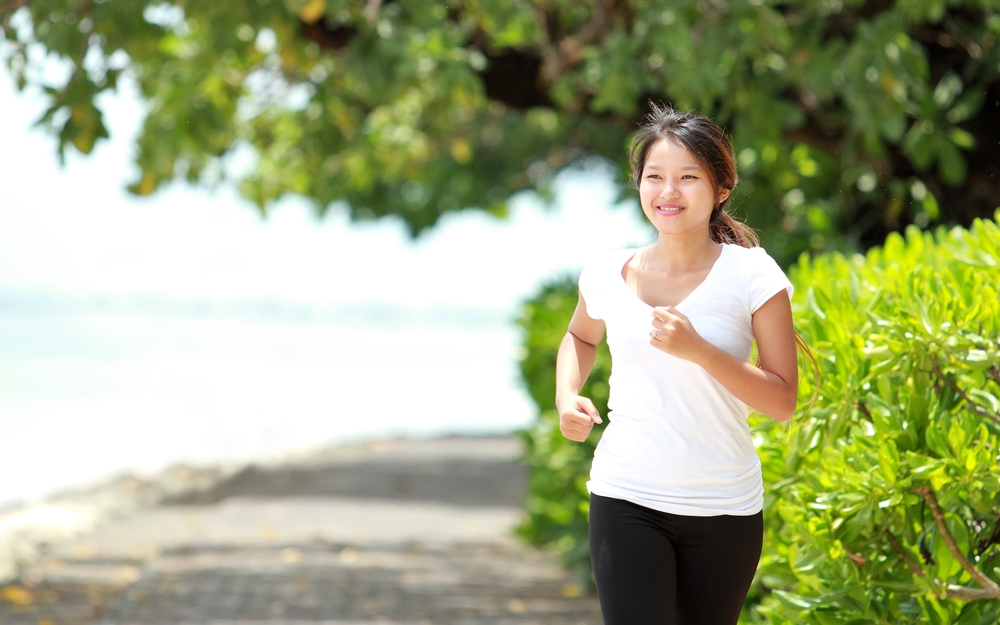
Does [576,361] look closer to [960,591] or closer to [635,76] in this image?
[960,591]

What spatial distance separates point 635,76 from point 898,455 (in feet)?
11.0

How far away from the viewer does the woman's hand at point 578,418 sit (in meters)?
2.59

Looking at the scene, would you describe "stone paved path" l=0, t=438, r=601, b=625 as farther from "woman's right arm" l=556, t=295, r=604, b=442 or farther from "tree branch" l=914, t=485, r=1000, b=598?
"woman's right arm" l=556, t=295, r=604, b=442

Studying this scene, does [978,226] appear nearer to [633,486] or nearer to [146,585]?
[633,486]

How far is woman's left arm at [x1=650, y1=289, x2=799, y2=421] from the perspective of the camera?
7.91ft

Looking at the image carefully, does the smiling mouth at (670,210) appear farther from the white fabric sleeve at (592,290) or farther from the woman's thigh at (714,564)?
the woman's thigh at (714,564)

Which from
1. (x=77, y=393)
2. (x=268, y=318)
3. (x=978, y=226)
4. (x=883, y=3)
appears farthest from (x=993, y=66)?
(x=268, y=318)

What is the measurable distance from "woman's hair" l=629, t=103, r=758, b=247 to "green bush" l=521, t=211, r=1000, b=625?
18.9 inches

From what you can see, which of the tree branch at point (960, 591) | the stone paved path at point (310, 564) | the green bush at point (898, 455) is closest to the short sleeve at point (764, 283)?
the green bush at point (898, 455)

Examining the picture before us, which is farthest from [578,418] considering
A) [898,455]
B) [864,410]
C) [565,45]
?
[565,45]

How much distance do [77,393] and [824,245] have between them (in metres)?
27.7

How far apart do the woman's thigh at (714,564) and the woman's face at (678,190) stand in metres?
0.68

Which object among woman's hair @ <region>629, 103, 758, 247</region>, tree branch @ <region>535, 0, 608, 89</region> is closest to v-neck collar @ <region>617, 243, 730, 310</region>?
woman's hair @ <region>629, 103, 758, 247</region>

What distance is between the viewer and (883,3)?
6.46 meters
